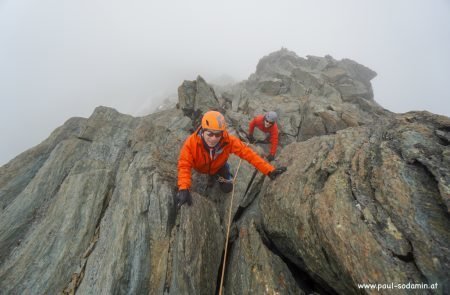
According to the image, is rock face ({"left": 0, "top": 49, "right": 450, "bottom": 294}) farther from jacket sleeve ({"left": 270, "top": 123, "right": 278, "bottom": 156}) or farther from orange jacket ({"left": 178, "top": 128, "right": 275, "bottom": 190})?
jacket sleeve ({"left": 270, "top": 123, "right": 278, "bottom": 156})

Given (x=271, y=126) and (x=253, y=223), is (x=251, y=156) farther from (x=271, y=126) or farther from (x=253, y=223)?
(x=271, y=126)

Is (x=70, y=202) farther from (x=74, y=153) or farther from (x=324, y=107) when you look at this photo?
(x=324, y=107)

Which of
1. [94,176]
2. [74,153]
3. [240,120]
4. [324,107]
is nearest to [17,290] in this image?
[94,176]

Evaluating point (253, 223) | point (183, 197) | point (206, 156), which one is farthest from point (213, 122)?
point (253, 223)

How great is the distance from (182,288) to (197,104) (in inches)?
654

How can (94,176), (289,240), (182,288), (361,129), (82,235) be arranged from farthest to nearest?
(94,176) < (361,129) < (82,235) < (289,240) < (182,288)

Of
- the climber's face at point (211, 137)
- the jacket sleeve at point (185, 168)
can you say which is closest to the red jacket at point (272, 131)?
the climber's face at point (211, 137)

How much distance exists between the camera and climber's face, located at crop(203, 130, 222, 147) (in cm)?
952

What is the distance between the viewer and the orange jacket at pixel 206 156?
9758 millimetres

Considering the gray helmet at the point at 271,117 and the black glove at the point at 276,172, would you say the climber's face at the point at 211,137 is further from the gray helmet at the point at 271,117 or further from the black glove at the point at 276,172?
the gray helmet at the point at 271,117

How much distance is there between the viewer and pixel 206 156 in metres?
10.6

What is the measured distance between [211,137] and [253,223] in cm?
435

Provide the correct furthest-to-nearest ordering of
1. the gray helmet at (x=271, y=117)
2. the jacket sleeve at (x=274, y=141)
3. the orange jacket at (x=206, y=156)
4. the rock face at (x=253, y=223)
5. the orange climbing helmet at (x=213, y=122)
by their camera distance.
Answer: the jacket sleeve at (x=274, y=141) < the gray helmet at (x=271, y=117) < the orange jacket at (x=206, y=156) < the orange climbing helmet at (x=213, y=122) < the rock face at (x=253, y=223)

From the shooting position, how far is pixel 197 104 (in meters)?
21.6
